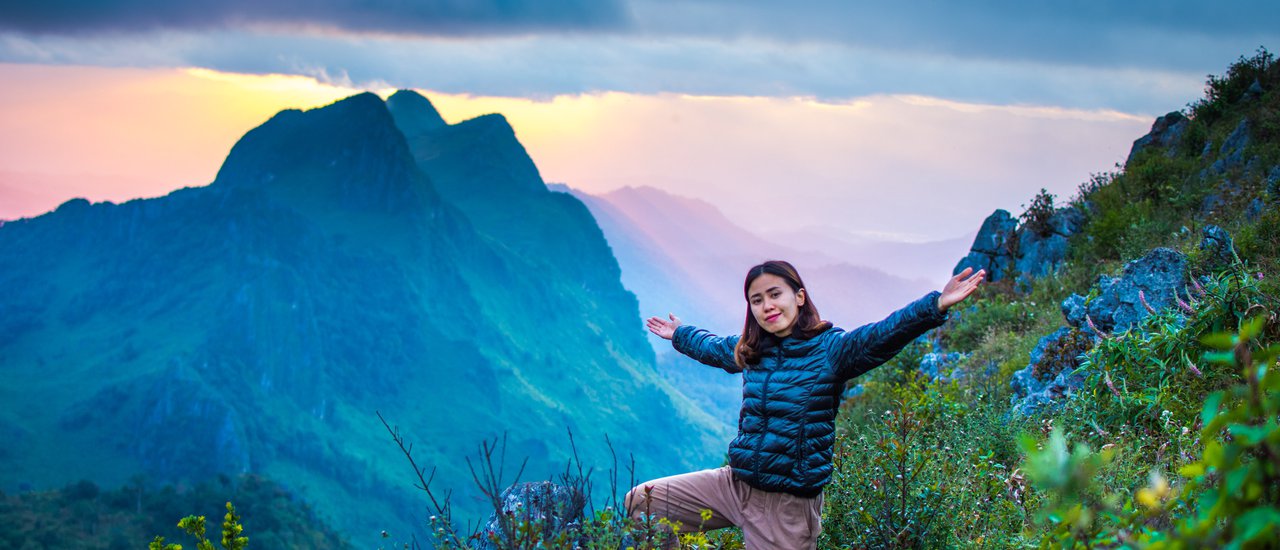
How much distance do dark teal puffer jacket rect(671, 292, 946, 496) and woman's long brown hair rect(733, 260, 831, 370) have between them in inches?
3.1

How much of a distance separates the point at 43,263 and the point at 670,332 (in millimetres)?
230794

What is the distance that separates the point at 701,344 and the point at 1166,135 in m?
16.1

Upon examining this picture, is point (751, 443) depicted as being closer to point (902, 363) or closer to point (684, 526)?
point (684, 526)

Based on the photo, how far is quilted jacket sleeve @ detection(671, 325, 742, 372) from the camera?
16.5 feet

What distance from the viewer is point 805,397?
4.41 metres

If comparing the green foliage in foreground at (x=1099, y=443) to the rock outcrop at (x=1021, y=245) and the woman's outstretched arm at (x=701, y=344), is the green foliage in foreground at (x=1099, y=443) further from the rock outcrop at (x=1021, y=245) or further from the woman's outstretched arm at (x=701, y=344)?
the rock outcrop at (x=1021, y=245)

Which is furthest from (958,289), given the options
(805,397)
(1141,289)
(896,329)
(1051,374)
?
(1051,374)

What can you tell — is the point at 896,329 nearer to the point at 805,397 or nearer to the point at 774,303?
the point at 805,397

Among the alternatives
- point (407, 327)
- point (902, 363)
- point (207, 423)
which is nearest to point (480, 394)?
point (407, 327)

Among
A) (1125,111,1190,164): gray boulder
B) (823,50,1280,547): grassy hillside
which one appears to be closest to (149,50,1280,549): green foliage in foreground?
(823,50,1280,547): grassy hillside

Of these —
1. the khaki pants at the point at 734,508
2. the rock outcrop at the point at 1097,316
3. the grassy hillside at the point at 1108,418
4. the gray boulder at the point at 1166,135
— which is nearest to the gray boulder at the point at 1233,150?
the grassy hillside at the point at 1108,418

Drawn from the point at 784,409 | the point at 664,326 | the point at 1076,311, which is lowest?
Result: the point at 784,409

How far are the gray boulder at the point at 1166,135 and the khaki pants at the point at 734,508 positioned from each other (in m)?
15.0

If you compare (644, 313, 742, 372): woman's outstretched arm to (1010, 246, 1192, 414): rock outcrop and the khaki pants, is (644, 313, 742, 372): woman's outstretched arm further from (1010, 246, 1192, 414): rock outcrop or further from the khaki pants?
(1010, 246, 1192, 414): rock outcrop
